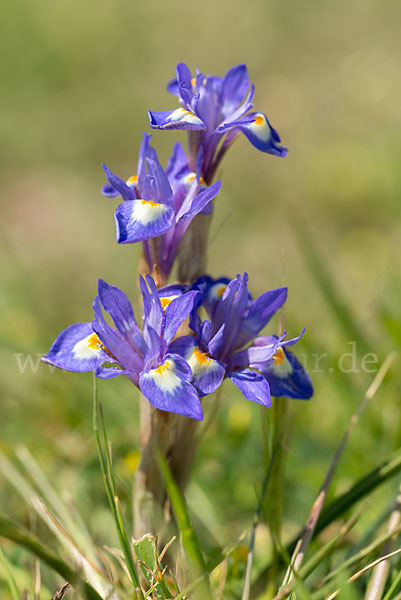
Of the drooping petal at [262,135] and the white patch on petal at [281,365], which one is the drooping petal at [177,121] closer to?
the drooping petal at [262,135]

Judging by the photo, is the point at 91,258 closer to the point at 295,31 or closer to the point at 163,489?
the point at 163,489

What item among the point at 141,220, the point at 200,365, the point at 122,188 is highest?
the point at 122,188

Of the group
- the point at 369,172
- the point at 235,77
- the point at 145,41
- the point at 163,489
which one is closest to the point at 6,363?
the point at 163,489

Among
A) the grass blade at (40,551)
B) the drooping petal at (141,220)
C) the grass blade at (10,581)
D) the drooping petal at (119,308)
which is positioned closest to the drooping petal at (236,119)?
the drooping petal at (141,220)

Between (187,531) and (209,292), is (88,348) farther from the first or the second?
(187,531)

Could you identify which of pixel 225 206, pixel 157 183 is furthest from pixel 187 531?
pixel 225 206

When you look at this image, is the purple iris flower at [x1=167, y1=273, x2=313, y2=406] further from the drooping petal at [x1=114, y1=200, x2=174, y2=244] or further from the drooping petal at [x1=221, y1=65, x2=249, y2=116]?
the drooping petal at [x1=221, y1=65, x2=249, y2=116]

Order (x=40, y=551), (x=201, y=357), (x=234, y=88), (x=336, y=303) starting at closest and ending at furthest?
(x=40, y=551)
(x=201, y=357)
(x=234, y=88)
(x=336, y=303)
